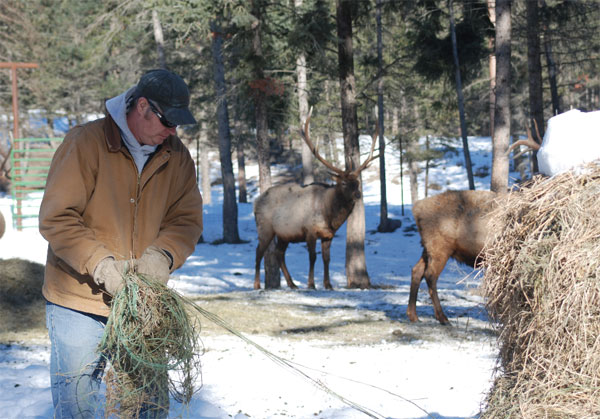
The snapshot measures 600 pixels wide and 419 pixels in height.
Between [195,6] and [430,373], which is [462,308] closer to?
[430,373]

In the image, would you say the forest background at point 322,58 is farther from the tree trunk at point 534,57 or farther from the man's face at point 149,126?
the man's face at point 149,126

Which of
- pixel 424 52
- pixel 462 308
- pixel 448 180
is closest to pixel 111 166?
pixel 462 308

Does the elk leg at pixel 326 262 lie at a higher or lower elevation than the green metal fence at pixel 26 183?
lower

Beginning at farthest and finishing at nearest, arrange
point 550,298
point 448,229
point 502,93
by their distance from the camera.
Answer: point 502,93 → point 448,229 → point 550,298

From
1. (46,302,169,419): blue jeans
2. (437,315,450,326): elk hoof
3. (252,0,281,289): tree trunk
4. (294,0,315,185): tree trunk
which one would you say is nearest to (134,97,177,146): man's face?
(46,302,169,419): blue jeans

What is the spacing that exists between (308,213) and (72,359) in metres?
10.1

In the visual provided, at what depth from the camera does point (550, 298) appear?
10.5 feet

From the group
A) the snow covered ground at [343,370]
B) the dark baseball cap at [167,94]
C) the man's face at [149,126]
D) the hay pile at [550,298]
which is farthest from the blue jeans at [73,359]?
the hay pile at [550,298]

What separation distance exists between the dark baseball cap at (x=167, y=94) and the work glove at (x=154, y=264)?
0.63 metres

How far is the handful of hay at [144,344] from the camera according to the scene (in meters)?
2.94

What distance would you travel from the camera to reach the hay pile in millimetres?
3047

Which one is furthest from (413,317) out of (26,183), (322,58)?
(26,183)

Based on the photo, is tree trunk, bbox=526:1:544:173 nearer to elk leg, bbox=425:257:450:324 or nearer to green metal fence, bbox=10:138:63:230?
elk leg, bbox=425:257:450:324

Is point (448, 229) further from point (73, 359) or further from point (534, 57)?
point (534, 57)
